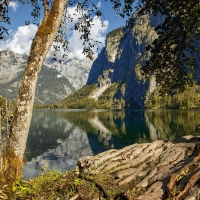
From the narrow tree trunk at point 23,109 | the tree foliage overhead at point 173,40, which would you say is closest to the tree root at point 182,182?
the tree foliage overhead at point 173,40

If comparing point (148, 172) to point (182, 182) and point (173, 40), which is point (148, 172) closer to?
point (182, 182)

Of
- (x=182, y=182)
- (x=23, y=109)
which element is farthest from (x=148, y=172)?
(x=23, y=109)

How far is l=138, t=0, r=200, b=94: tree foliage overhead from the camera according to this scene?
→ 1072 centimetres

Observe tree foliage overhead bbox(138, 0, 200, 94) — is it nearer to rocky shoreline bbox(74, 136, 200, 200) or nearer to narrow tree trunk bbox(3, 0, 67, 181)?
rocky shoreline bbox(74, 136, 200, 200)

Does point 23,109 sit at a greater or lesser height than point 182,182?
greater

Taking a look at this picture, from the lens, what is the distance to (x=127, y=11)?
13.2 m

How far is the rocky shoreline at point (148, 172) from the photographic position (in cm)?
784

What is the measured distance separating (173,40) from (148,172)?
7108mm

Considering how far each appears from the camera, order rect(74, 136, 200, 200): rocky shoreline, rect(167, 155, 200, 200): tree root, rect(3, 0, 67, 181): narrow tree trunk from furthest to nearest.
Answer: rect(3, 0, 67, 181): narrow tree trunk < rect(74, 136, 200, 200): rocky shoreline < rect(167, 155, 200, 200): tree root

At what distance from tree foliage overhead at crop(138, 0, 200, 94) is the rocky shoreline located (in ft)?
13.7

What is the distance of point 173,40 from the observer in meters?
12.1

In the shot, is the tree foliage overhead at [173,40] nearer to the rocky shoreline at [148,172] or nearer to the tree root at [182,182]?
the rocky shoreline at [148,172]

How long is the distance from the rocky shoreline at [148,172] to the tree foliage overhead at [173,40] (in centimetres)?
418

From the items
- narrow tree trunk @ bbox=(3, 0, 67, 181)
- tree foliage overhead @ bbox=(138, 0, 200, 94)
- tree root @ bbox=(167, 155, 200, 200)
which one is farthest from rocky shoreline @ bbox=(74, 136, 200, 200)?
tree foliage overhead @ bbox=(138, 0, 200, 94)
